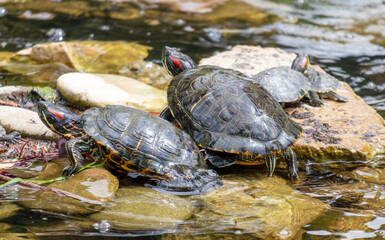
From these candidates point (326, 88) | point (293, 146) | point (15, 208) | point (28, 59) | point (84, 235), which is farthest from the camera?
point (28, 59)

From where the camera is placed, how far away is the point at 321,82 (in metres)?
5.95

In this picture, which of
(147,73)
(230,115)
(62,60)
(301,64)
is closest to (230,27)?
(147,73)

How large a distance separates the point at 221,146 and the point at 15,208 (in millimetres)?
1974

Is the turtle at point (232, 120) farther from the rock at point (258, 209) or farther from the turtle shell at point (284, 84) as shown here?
the turtle shell at point (284, 84)

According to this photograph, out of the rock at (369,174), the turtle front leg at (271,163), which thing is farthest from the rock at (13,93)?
the rock at (369,174)

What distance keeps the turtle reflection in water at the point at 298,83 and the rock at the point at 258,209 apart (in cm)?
148

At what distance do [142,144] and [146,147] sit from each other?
51 mm

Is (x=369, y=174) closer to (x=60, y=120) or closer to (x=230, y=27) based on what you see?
(x=60, y=120)

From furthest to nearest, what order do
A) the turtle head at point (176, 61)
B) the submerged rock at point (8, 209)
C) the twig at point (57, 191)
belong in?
the turtle head at point (176, 61) < the twig at point (57, 191) < the submerged rock at point (8, 209)

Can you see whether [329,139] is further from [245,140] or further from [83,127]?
[83,127]

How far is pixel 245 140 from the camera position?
4082 mm

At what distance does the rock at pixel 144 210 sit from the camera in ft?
10.6

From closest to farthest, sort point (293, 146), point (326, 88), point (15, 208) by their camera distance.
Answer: point (15, 208) < point (293, 146) < point (326, 88)

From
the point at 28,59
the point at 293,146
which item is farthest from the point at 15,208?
the point at 28,59
